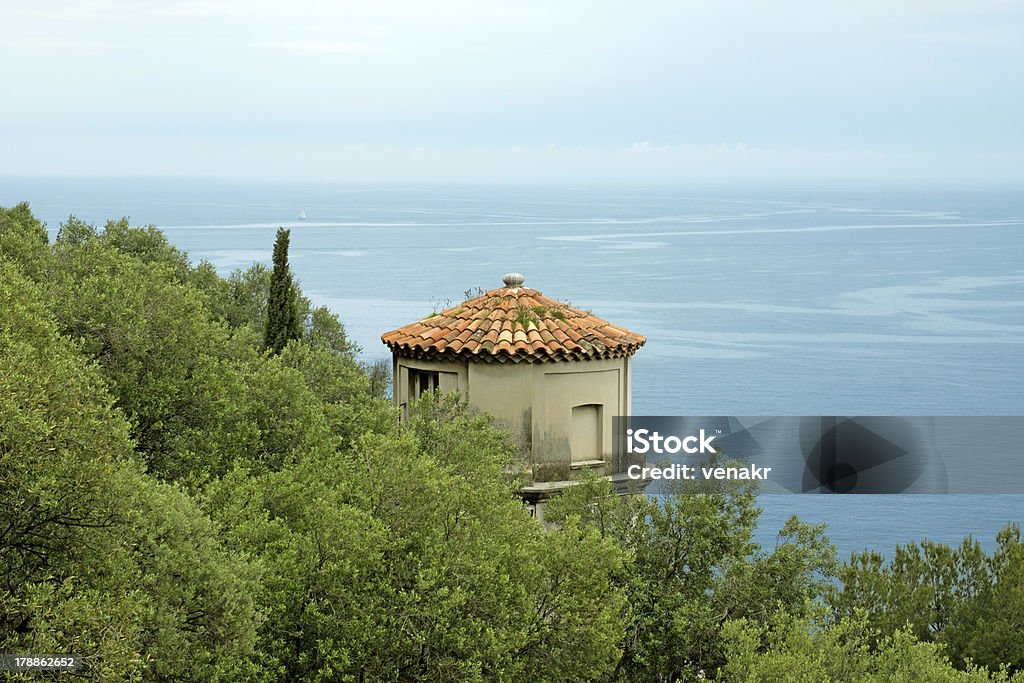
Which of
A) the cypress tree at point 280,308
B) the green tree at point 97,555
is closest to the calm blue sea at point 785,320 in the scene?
the cypress tree at point 280,308

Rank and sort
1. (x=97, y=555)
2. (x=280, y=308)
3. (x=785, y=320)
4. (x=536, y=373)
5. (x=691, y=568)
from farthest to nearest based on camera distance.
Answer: (x=785, y=320), (x=280, y=308), (x=536, y=373), (x=691, y=568), (x=97, y=555)

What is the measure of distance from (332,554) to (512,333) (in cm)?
818

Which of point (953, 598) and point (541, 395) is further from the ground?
point (541, 395)

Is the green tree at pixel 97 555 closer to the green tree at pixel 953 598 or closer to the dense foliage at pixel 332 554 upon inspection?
the dense foliage at pixel 332 554

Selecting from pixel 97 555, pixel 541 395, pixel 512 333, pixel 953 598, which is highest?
pixel 512 333

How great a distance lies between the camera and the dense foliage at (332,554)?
1391cm

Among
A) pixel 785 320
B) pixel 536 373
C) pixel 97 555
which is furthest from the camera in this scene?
pixel 785 320

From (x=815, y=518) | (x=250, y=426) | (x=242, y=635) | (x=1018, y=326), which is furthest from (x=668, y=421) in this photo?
(x=1018, y=326)

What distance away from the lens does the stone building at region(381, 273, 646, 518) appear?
23.3m

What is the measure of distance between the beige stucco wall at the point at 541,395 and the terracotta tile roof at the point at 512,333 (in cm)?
22

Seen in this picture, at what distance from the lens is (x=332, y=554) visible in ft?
53.8

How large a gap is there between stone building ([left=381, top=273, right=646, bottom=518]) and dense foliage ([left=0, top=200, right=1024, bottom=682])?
893 mm

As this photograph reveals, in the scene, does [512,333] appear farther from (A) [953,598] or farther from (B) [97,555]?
(B) [97,555]

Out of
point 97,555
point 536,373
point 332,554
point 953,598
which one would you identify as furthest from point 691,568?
point 97,555
